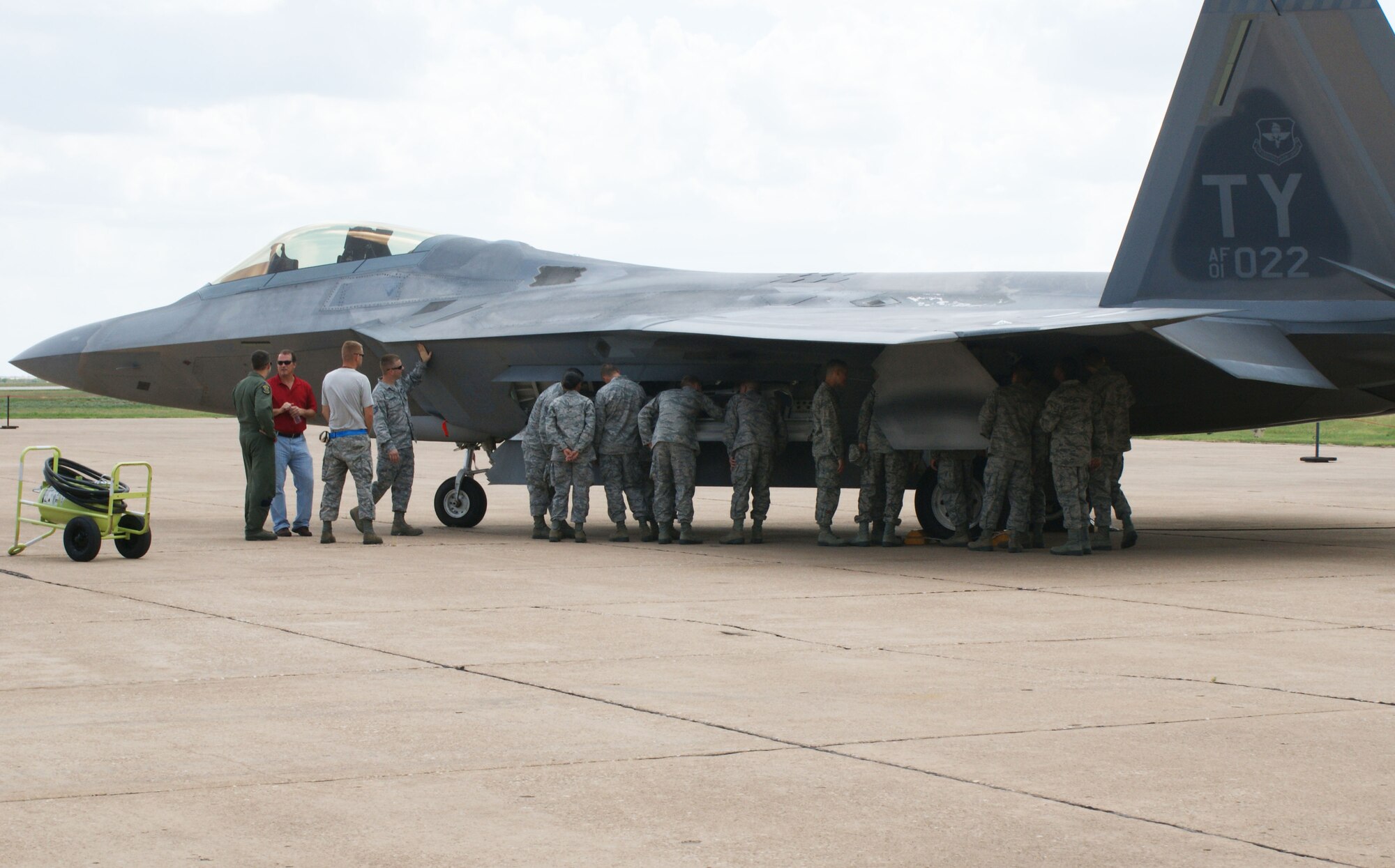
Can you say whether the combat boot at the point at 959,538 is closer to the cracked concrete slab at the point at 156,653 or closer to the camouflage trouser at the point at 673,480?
the camouflage trouser at the point at 673,480

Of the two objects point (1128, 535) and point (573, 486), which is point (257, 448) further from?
point (1128, 535)

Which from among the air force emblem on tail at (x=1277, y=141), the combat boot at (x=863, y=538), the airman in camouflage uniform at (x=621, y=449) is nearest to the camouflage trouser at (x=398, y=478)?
the airman in camouflage uniform at (x=621, y=449)

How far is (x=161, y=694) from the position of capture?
19.8 feet

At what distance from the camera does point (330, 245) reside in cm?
1611

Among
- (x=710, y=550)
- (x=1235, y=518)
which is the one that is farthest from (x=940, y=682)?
(x=1235, y=518)

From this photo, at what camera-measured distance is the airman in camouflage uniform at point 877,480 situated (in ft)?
42.0

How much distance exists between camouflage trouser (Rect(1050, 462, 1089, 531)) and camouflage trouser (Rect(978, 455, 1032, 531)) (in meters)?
0.33

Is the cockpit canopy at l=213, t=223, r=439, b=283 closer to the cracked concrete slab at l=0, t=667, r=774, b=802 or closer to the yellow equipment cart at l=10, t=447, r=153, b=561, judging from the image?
the yellow equipment cart at l=10, t=447, r=153, b=561

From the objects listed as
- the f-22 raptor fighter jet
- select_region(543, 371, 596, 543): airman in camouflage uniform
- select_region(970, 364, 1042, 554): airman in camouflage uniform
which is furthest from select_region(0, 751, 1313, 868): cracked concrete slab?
select_region(543, 371, 596, 543): airman in camouflage uniform

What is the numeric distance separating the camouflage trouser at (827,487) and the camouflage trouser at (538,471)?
99.5 inches

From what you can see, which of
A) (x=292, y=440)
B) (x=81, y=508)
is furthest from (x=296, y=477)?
(x=81, y=508)

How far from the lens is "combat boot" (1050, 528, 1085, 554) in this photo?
12.1 metres

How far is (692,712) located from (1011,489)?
7.19 meters

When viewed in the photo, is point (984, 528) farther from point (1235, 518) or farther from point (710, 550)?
point (1235, 518)
